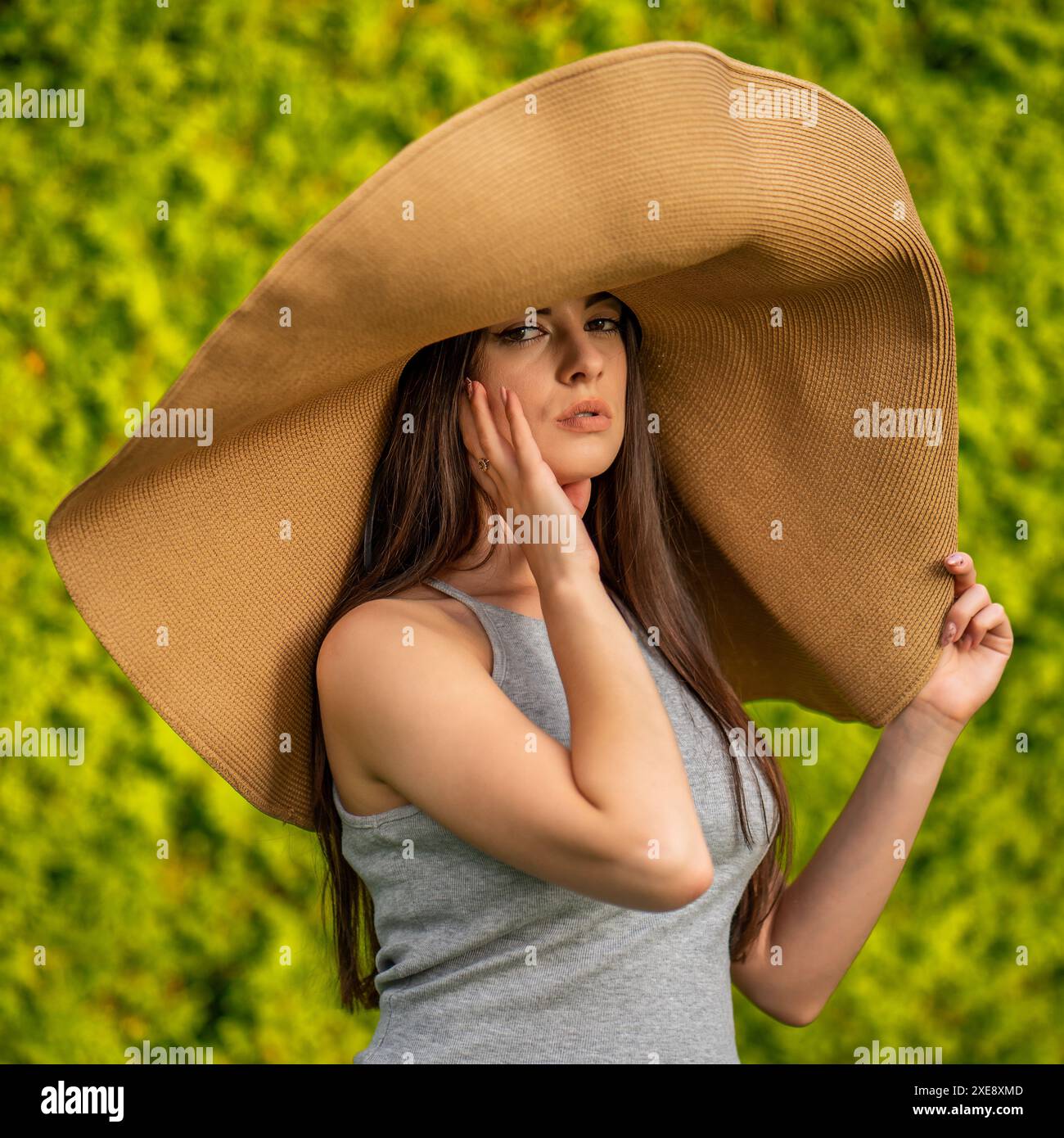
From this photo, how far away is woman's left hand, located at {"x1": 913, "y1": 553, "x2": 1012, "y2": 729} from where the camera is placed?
134cm

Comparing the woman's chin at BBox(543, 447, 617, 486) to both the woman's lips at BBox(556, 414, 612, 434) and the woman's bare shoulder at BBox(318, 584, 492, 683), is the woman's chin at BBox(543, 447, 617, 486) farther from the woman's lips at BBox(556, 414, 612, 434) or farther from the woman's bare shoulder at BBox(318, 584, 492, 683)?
the woman's bare shoulder at BBox(318, 584, 492, 683)

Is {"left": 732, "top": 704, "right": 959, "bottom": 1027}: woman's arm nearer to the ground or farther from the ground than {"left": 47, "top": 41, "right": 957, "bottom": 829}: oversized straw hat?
nearer to the ground

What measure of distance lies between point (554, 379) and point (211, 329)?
1.36 meters

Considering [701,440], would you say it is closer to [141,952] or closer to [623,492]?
[623,492]

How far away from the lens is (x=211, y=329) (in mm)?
2414

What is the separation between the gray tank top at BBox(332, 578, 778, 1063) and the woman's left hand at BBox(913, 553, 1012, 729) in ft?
0.98

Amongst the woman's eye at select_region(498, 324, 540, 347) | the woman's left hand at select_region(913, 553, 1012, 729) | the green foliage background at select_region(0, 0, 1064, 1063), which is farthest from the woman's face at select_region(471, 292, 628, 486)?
the green foliage background at select_region(0, 0, 1064, 1063)

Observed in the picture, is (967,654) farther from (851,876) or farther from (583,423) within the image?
(583,423)

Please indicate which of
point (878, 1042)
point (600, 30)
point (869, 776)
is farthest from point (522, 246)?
point (878, 1042)

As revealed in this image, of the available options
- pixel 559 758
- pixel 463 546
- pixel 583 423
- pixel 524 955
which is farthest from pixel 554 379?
pixel 524 955

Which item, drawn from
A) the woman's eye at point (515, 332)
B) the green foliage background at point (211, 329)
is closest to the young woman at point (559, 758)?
the woman's eye at point (515, 332)

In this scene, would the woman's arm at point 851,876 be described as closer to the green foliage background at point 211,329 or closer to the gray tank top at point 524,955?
the gray tank top at point 524,955

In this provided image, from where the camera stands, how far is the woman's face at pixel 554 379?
122 centimetres

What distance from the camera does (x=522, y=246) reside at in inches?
39.9
